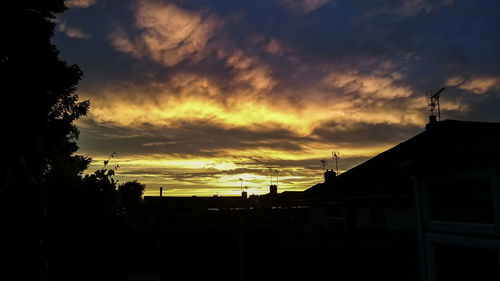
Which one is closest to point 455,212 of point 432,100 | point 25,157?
point 25,157

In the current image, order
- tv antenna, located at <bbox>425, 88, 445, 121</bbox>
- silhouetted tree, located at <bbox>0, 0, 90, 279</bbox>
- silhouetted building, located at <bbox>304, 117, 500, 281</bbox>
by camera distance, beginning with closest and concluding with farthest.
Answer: silhouetted building, located at <bbox>304, 117, 500, 281</bbox>
silhouetted tree, located at <bbox>0, 0, 90, 279</bbox>
tv antenna, located at <bbox>425, 88, 445, 121</bbox>

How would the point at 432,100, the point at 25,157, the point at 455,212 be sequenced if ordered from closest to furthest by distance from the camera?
the point at 455,212
the point at 25,157
the point at 432,100

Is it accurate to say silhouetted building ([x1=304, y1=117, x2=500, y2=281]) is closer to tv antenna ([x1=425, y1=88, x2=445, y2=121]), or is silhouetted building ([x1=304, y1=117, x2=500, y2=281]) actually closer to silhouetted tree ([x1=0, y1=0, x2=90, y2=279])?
silhouetted tree ([x1=0, y1=0, x2=90, y2=279])

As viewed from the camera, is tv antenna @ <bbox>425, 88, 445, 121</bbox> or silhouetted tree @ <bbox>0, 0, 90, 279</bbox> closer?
silhouetted tree @ <bbox>0, 0, 90, 279</bbox>

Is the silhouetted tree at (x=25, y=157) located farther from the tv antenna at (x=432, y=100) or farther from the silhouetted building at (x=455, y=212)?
the tv antenna at (x=432, y=100)

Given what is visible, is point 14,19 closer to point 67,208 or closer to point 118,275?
point 67,208

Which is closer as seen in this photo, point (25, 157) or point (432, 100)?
point (25, 157)

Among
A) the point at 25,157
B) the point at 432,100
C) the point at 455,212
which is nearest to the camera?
the point at 455,212

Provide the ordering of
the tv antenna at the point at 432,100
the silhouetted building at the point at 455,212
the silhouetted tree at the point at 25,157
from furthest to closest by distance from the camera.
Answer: the tv antenna at the point at 432,100, the silhouetted tree at the point at 25,157, the silhouetted building at the point at 455,212

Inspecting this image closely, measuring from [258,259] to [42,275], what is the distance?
207 inches

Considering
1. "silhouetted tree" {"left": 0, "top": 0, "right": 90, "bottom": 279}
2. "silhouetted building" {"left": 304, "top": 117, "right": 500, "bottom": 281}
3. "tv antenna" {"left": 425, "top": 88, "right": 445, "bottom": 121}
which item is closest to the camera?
"silhouetted building" {"left": 304, "top": 117, "right": 500, "bottom": 281}

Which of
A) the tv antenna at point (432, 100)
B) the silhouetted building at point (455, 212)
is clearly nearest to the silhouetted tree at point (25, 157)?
the silhouetted building at point (455, 212)

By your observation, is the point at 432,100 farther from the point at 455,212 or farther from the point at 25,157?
the point at 25,157

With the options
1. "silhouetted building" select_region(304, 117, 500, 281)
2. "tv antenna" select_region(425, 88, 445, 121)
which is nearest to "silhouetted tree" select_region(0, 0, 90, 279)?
"silhouetted building" select_region(304, 117, 500, 281)
